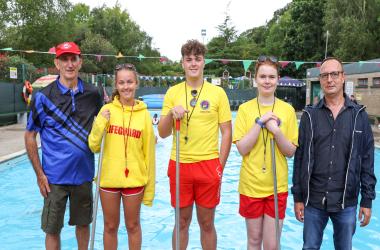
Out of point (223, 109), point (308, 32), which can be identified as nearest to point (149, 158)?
point (223, 109)

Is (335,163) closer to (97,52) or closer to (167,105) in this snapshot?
(167,105)

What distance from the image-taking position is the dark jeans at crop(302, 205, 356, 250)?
2.80m

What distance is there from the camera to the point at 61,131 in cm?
311

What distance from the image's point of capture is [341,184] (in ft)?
9.14

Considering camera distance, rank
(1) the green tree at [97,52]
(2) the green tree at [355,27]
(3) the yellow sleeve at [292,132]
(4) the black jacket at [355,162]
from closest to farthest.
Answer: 1. (4) the black jacket at [355,162]
2. (3) the yellow sleeve at [292,132]
3. (2) the green tree at [355,27]
4. (1) the green tree at [97,52]

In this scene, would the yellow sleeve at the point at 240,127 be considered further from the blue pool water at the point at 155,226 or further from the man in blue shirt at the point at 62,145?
the blue pool water at the point at 155,226

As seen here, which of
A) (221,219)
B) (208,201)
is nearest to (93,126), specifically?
(208,201)

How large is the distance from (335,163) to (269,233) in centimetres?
71

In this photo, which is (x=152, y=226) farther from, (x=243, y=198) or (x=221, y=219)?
(x=243, y=198)

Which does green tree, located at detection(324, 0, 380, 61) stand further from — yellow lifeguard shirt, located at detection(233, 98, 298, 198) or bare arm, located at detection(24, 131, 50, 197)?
bare arm, located at detection(24, 131, 50, 197)

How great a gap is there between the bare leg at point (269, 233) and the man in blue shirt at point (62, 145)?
4.70 feet

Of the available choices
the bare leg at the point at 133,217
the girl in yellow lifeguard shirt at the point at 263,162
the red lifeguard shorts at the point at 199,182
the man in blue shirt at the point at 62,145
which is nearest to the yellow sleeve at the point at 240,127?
the girl in yellow lifeguard shirt at the point at 263,162

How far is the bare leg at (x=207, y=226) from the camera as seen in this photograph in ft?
10.5

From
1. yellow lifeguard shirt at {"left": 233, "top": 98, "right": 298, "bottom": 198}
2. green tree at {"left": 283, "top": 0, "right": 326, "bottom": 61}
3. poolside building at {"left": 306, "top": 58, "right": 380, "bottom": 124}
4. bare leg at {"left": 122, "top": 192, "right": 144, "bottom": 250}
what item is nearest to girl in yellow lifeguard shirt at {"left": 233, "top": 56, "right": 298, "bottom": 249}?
yellow lifeguard shirt at {"left": 233, "top": 98, "right": 298, "bottom": 198}
